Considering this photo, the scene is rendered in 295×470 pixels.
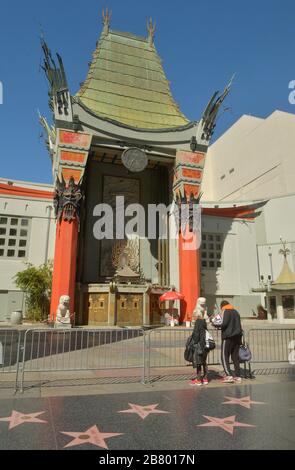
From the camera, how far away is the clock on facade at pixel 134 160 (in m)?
26.1

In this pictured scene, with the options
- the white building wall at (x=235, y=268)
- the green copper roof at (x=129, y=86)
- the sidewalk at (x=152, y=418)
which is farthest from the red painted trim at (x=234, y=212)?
the sidewalk at (x=152, y=418)

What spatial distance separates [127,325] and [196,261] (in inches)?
269

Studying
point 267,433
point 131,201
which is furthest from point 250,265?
point 267,433

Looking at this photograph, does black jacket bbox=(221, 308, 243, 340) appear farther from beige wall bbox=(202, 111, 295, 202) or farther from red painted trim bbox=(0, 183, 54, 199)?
beige wall bbox=(202, 111, 295, 202)

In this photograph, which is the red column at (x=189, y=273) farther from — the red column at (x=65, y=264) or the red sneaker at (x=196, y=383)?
the red sneaker at (x=196, y=383)

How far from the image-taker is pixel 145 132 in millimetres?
26750

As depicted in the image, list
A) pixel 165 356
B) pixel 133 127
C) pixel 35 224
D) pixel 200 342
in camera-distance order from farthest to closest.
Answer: pixel 35 224 < pixel 133 127 < pixel 165 356 < pixel 200 342

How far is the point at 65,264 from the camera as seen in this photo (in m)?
23.2

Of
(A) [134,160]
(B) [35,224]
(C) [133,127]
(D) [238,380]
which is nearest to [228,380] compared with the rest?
(D) [238,380]

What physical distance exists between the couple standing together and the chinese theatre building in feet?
53.4

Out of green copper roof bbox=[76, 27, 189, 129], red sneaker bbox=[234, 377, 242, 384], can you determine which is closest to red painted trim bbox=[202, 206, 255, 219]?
green copper roof bbox=[76, 27, 189, 129]

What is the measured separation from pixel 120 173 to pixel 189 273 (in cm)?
1114

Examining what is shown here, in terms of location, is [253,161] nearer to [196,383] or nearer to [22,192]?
[22,192]
